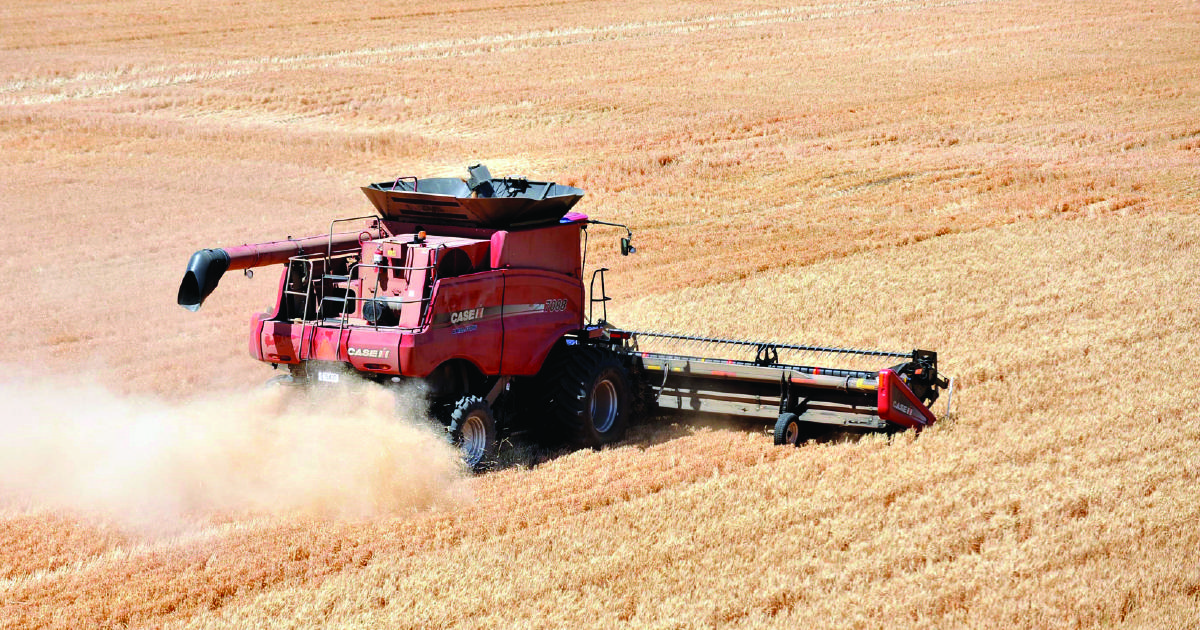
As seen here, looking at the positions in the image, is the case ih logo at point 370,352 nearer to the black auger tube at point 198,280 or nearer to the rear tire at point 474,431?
the rear tire at point 474,431

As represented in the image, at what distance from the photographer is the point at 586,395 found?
10.9 m

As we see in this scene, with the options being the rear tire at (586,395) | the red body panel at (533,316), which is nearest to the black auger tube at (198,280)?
the red body panel at (533,316)

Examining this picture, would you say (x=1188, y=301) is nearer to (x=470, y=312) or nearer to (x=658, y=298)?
(x=658, y=298)

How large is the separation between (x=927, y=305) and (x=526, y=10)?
39533 millimetres

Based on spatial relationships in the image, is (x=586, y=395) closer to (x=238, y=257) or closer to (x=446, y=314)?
(x=446, y=314)

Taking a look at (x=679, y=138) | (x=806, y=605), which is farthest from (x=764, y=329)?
(x=679, y=138)

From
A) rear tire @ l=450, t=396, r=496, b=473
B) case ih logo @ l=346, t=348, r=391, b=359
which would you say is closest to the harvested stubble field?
rear tire @ l=450, t=396, r=496, b=473

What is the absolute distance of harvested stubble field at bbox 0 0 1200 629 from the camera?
7.57 m

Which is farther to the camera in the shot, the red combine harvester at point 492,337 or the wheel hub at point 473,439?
the wheel hub at point 473,439

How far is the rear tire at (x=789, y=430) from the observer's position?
10680 millimetres

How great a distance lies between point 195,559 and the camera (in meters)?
8.01

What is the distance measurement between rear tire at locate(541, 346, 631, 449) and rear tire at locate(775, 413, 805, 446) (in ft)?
4.98

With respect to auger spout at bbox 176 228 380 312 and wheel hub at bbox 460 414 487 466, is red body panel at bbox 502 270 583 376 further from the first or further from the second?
auger spout at bbox 176 228 380 312

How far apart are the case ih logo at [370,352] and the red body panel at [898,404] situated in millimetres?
4074
